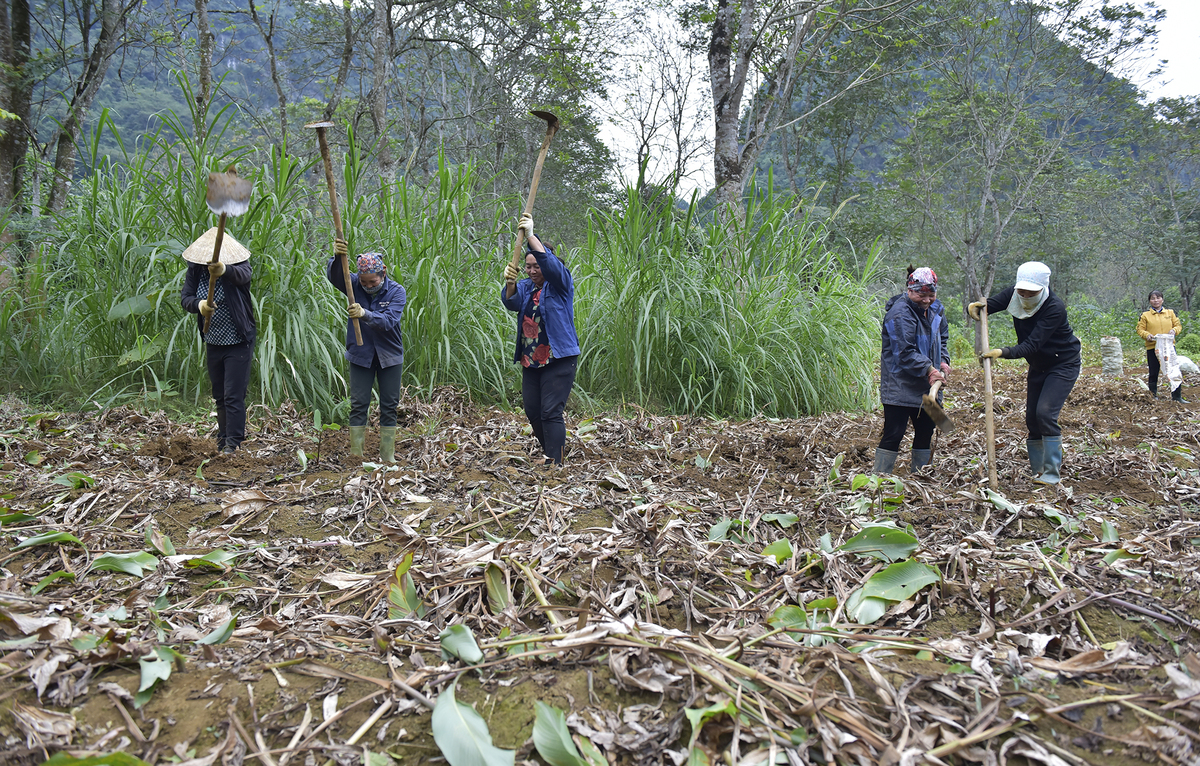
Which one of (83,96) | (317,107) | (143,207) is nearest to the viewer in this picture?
(143,207)

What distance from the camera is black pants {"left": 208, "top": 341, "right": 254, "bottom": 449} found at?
399cm

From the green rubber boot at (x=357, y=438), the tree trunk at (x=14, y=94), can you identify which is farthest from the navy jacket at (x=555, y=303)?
the tree trunk at (x=14, y=94)

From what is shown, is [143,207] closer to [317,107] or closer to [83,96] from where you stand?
[83,96]

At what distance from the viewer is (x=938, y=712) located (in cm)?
151

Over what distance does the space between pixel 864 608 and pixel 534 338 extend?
237 cm

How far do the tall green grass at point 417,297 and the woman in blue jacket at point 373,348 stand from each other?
99 centimetres

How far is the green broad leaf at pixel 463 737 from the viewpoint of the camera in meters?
1.36

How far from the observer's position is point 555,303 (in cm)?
386

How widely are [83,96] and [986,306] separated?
867 cm

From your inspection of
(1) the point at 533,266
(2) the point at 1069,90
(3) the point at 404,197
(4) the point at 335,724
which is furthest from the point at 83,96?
(2) the point at 1069,90

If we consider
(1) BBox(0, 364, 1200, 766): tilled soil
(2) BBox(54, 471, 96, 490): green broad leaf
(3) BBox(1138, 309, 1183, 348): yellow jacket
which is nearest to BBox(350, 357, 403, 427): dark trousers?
(1) BBox(0, 364, 1200, 766): tilled soil

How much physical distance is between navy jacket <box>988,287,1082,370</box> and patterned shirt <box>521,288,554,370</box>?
252 centimetres

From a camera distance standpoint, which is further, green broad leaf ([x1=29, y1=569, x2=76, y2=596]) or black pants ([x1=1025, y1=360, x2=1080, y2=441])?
black pants ([x1=1025, y1=360, x2=1080, y2=441])

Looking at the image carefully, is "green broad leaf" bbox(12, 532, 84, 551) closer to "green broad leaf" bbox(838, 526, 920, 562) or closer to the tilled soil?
the tilled soil
